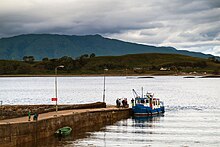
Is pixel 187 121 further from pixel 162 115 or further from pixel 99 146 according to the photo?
pixel 99 146

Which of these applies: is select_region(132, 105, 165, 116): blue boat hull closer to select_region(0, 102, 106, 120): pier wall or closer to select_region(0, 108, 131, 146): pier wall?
select_region(0, 108, 131, 146): pier wall

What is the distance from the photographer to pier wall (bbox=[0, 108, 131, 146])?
4097 cm

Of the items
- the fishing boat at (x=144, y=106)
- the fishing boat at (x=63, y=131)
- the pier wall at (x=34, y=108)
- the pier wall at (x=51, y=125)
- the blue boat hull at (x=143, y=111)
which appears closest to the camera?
the pier wall at (x=51, y=125)

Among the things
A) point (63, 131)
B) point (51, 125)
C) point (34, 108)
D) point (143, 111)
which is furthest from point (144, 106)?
point (51, 125)

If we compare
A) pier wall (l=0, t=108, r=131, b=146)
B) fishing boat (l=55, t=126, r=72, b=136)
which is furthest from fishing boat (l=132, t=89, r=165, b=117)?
fishing boat (l=55, t=126, r=72, b=136)

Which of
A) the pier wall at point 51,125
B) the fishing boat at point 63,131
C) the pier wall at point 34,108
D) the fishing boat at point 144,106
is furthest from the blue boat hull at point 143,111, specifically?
the fishing boat at point 63,131

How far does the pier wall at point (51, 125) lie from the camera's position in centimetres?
4097

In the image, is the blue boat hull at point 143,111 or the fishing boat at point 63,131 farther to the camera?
the blue boat hull at point 143,111

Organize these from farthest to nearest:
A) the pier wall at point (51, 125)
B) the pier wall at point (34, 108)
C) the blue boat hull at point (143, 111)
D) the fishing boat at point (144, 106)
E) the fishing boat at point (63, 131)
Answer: the fishing boat at point (144, 106)
the blue boat hull at point (143, 111)
the pier wall at point (34, 108)
the fishing boat at point (63, 131)
the pier wall at point (51, 125)

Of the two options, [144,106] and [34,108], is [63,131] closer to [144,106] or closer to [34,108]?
[34,108]

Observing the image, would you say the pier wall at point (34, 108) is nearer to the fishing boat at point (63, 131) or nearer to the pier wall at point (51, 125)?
the pier wall at point (51, 125)

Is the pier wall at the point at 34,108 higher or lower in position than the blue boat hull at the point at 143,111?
higher

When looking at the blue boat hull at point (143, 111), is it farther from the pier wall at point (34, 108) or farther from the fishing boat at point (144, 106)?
the pier wall at point (34, 108)

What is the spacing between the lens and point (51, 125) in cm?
4972
